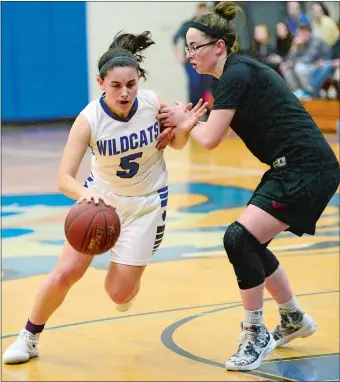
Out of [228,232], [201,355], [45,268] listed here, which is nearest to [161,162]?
[228,232]

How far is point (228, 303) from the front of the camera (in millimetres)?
6547

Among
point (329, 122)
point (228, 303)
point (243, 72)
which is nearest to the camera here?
point (243, 72)

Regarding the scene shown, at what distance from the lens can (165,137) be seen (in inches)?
213

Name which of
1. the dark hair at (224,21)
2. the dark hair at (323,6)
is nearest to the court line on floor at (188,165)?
the dark hair at (323,6)

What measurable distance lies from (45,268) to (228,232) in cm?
288

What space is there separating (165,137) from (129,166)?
265 mm

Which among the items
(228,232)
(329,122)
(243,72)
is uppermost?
(243,72)

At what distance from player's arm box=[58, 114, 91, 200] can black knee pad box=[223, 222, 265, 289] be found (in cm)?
82

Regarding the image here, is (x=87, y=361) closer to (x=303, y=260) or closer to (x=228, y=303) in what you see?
(x=228, y=303)

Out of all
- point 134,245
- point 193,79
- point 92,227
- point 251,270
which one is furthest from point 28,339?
point 193,79

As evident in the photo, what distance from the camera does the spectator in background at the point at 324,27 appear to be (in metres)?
17.3

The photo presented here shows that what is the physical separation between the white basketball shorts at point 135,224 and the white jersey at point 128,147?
41mm

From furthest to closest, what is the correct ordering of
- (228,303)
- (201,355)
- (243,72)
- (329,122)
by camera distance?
(329,122) → (228,303) → (201,355) → (243,72)

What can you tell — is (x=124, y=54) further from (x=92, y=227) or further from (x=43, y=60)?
(x=43, y=60)
